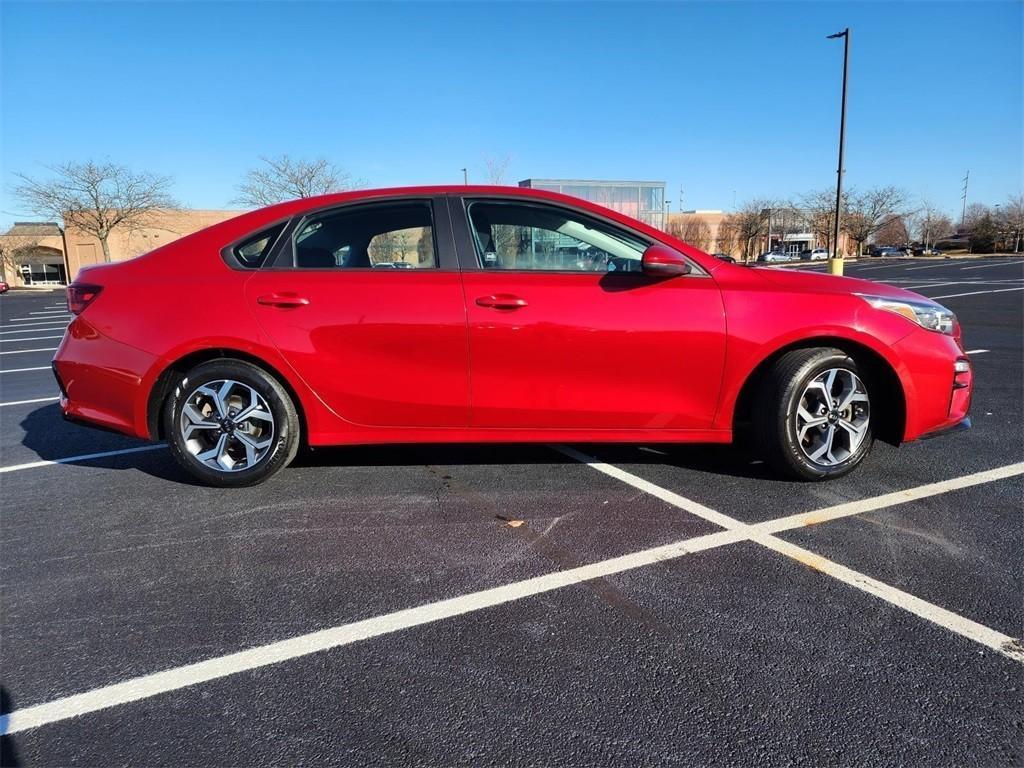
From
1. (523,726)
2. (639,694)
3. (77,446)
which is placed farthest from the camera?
(77,446)

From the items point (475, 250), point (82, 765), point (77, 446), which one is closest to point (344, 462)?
point (475, 250)

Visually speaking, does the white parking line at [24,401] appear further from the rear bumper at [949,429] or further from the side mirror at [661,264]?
the rear bumper at [949,429]

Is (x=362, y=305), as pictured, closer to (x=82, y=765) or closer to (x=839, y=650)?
(x=82, y=765)

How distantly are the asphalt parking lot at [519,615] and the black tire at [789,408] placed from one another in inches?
6.2

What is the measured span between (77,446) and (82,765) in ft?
12.0

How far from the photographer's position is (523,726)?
182cm

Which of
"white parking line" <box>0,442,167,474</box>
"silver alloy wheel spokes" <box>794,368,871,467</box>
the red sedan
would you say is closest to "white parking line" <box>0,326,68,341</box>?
"white parking line" <box>0,442,167,474</box>

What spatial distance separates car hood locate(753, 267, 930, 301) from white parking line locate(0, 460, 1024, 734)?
121 cm

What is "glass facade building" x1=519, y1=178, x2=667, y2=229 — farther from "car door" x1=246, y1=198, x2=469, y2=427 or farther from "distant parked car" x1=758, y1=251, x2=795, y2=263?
"distant parked car" x1=758, y1=251, x2=795, y2=263

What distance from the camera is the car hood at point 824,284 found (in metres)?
3.54

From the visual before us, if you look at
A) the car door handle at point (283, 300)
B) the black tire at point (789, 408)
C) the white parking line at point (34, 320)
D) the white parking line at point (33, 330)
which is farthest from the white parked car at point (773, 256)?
the car door handle at point (283, 300)

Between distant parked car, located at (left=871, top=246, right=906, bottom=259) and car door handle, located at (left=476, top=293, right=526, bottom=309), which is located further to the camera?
distant parked car, located at (left=871, top=246, right=906, bottom=259)

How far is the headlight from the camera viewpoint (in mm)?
3545

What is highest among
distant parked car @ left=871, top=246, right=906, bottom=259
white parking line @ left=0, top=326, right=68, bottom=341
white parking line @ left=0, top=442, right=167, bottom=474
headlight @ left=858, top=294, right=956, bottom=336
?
distant parked car @ left=871, top=246, right=906, bottom=259
